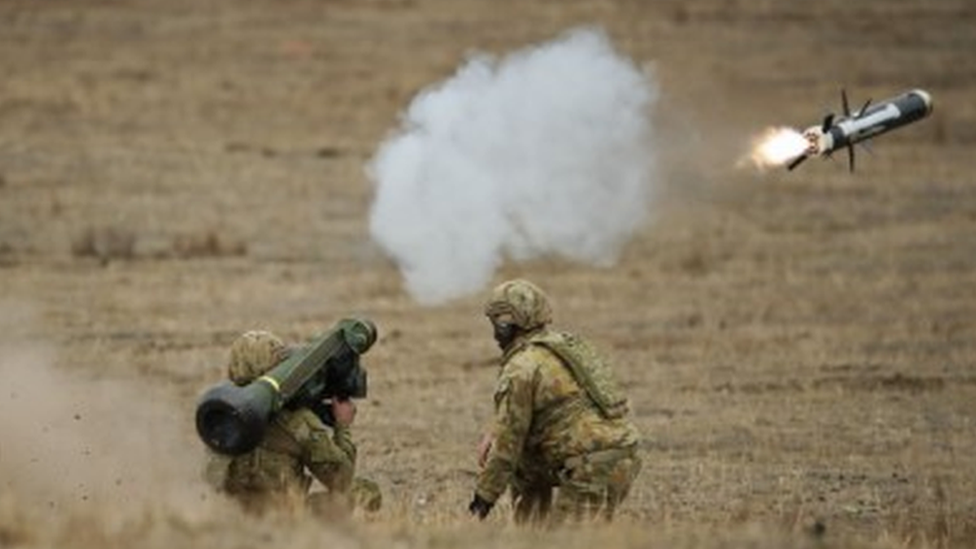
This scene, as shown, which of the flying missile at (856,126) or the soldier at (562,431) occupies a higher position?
the flying missile at (856,126)

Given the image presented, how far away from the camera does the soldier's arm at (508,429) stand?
1370cm

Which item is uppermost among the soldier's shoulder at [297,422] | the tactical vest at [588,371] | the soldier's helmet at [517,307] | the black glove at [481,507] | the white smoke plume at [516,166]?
the white smoke plume at [516,166]

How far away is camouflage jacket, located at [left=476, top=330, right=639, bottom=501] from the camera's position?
13742 millimetres

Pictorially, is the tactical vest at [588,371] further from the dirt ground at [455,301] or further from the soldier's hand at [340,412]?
the soldier's hand at [340,412]

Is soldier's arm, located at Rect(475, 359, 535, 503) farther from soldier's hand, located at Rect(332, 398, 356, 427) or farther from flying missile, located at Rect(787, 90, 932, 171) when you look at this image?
flying missile, located at Rect(787, 90, 932, 171)

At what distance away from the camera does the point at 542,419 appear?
13930 millimetres

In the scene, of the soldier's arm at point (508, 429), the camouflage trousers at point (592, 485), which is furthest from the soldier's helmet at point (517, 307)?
the camouflage trousers at point (592, 485)

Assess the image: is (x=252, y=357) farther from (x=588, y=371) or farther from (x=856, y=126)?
(x=856, y=126)

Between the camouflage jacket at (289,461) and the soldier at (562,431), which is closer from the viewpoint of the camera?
the camouflage jacket at (289,461)

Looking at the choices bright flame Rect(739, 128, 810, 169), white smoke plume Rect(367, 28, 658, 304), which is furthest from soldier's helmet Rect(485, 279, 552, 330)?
bright flame Rect(739, 128, 810, 169)

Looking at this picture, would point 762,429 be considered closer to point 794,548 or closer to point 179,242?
point 794,548

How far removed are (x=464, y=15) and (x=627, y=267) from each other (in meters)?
20.5

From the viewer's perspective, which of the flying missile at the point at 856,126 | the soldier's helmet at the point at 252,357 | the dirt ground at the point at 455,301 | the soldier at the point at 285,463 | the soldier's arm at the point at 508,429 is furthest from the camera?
the flying missile at the point at 856,126

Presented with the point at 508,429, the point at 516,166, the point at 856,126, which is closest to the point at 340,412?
the point at 508,429
